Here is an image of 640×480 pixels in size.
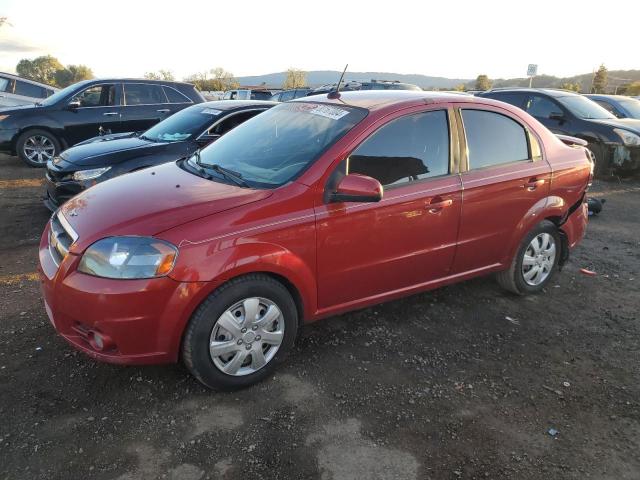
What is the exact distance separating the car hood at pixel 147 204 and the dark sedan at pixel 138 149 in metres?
2.17

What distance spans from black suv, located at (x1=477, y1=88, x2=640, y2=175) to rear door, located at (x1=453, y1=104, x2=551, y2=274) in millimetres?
6535

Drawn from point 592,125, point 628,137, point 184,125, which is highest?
point 184,125

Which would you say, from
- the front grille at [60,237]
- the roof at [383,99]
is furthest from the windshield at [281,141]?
the front grille at [60,237]

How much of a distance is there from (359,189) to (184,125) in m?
4.01

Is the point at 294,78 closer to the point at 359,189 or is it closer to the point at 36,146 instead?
the point at 36,146

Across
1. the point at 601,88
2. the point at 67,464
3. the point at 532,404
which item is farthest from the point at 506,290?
the point at 601,88

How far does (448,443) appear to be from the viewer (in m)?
2.62

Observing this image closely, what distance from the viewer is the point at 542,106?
33.8 ft

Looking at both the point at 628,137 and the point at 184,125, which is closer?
the point at 184,125

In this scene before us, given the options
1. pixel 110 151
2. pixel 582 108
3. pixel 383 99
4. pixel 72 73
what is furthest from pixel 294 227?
pixel 72 73

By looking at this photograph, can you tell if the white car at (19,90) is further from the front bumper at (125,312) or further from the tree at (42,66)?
the tree at (42,66)

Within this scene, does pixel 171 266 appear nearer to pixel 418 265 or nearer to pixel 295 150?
pixel 295 150

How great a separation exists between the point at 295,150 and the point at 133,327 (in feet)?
5.04

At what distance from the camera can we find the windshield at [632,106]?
12.0 m
